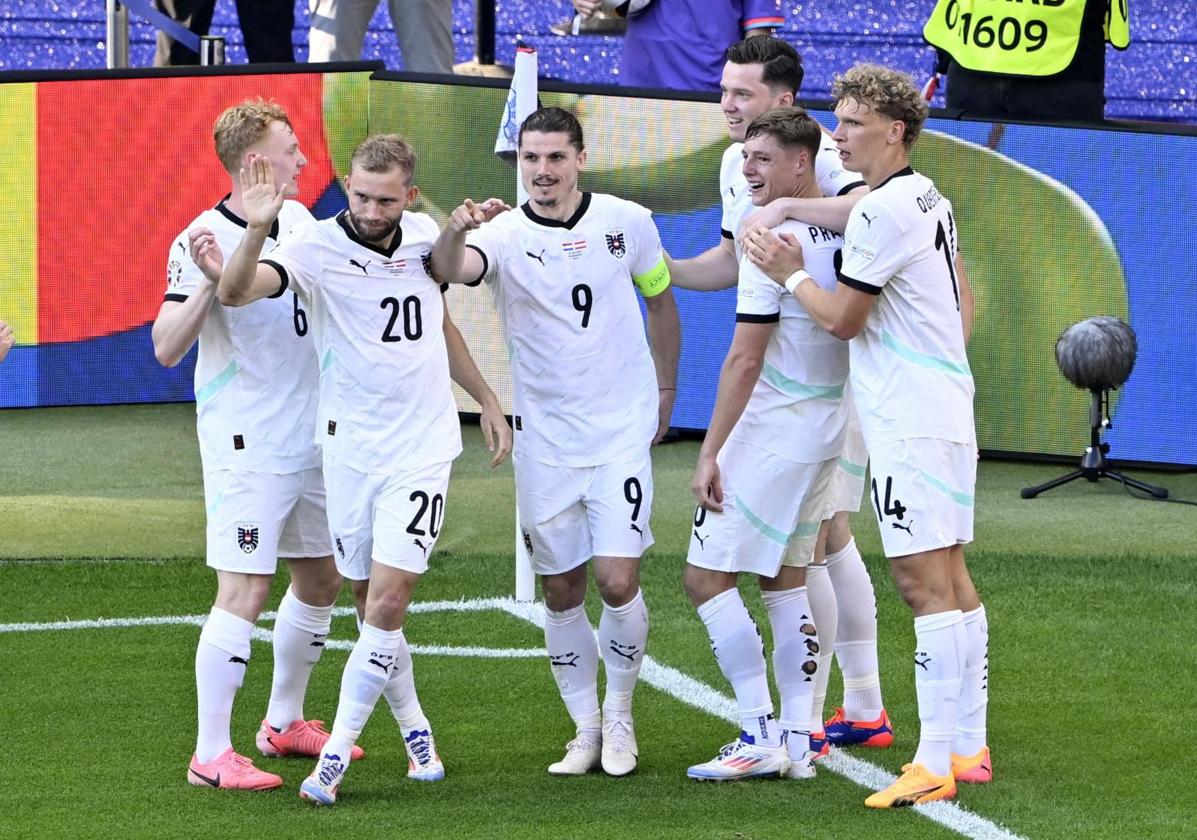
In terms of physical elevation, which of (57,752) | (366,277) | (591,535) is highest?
(366,277)

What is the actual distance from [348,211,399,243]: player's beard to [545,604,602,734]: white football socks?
4.22 ft

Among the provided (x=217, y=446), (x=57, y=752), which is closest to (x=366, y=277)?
(x=217, y=446)

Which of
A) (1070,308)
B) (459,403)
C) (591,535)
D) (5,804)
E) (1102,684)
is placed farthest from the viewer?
(459,403)

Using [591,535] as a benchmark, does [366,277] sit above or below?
above

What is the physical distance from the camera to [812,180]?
19.9 feet

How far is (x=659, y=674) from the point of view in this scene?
7.34 meters

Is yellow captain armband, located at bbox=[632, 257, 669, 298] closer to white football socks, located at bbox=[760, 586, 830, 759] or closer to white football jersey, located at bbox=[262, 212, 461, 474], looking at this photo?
white football jersey, located at bbox=[262, 212, 461, 474]

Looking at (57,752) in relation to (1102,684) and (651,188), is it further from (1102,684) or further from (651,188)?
(651,188)

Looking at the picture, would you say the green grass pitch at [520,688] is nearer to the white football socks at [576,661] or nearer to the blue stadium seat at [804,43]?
the white football socks at [576,661]

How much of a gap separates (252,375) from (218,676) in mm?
909

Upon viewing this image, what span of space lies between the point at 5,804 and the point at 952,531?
2.85m

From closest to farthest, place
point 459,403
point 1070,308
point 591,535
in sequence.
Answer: point 591,535 → point 1070,308 → point 459,403

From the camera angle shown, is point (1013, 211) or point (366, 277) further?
point (1013, 211)

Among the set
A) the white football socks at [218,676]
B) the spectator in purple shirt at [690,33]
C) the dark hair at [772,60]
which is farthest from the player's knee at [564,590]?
the spectator in purple shirt at [690,33]
